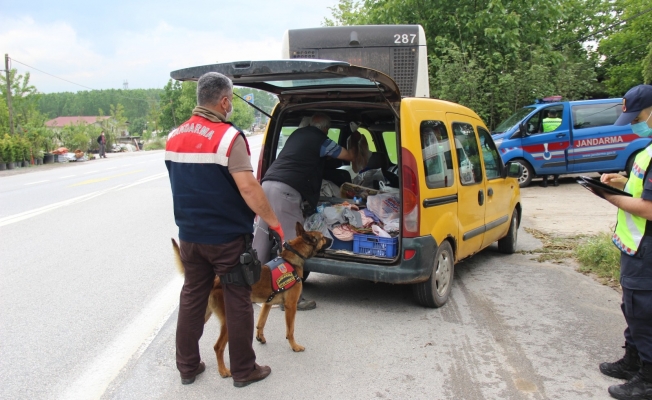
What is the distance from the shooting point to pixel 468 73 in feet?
51.2

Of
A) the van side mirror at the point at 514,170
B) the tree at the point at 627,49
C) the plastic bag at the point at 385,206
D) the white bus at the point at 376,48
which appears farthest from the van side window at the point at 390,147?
the tree at the point at 627,49

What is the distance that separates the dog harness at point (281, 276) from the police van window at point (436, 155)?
1.44 m

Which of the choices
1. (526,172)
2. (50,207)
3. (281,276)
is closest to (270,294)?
(281,276)

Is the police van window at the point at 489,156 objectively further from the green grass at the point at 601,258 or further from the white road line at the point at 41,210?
the white road line at the point at 41,210

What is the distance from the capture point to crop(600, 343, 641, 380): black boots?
11.7 ft

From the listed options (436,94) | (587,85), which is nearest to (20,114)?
(436,94)

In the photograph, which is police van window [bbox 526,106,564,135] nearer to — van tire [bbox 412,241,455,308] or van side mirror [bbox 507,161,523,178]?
van side mirror [bbox 507,161,523,178]

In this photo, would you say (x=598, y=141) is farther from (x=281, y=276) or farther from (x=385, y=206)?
(x=281, y=276)

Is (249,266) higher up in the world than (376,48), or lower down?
lower down

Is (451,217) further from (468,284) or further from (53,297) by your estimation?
(53,297)

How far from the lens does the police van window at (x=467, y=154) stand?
17.7ft

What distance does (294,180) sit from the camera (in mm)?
5105

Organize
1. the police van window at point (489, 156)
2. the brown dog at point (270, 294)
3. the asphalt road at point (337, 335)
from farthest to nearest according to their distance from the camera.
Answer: the police van window at point (489, 156)
the brown dog at point (270, 294)
the asphalt road at point (337, 335)

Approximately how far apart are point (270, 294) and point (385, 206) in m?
1.78
